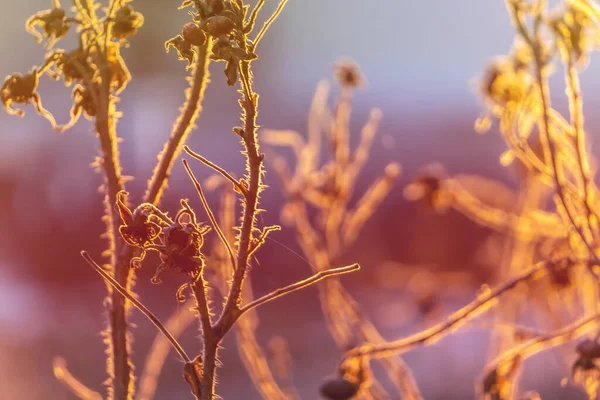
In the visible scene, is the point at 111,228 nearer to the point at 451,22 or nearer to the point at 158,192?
the point at 158,192

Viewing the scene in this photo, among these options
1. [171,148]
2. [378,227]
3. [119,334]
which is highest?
[171,148]

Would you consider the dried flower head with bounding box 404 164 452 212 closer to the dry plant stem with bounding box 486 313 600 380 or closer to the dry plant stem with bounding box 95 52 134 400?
the dry plant stem with bounding box 486 313 600 380

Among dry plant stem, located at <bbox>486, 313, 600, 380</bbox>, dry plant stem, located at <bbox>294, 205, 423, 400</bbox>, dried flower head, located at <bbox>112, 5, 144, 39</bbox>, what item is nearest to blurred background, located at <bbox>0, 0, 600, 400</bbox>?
dry plant stem, located at <bbox>294, 205, 423, 400</bbox>

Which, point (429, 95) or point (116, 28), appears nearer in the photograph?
point (116, 28)

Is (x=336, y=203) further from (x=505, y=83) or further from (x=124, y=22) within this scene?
(x=124, y=22)

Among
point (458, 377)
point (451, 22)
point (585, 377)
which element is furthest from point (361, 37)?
point (458, 377)

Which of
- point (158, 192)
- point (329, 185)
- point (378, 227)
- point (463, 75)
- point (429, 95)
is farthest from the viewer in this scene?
point (378, 227)

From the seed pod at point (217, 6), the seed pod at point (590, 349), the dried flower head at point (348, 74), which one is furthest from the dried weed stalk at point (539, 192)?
the seed pod at point (217, 6)
